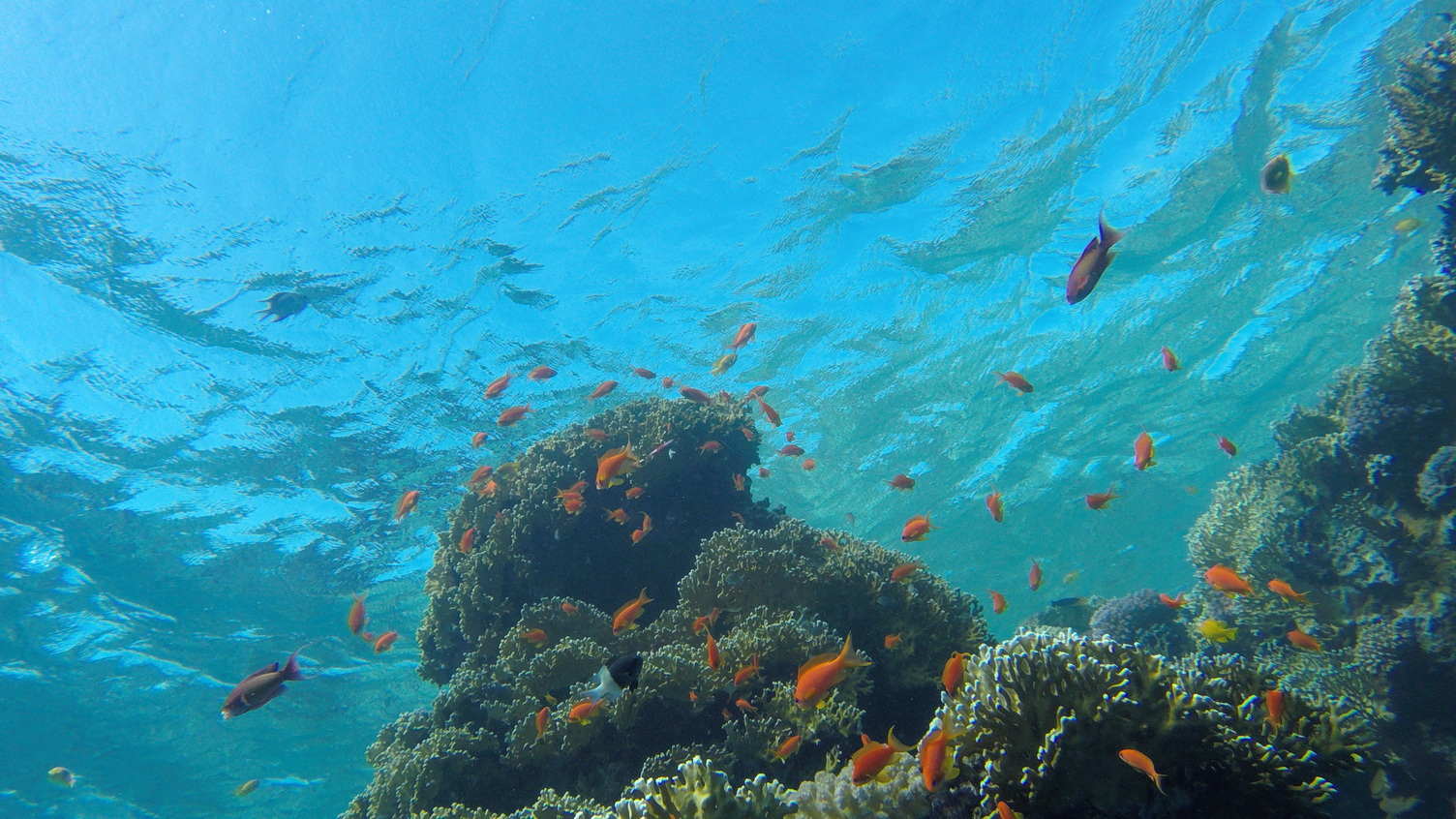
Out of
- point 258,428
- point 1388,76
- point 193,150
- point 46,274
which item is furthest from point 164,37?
point 1388,76

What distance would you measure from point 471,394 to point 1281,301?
2607 cm

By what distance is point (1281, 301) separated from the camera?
19828mm

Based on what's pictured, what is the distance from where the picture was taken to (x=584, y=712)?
5.22 m

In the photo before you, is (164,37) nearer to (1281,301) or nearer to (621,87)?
(621,87)

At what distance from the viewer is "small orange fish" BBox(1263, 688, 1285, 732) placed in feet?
10.6

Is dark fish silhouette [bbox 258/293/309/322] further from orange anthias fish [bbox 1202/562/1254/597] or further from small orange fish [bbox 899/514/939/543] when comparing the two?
orange anthias fish [bbox 1202/562/1254/597]

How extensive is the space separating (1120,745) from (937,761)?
0.92 m

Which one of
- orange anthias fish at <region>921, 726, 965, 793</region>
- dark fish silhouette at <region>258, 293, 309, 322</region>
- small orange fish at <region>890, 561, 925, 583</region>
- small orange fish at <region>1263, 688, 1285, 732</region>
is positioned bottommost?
small orange fish at <region>1263, 688, 1285, 732</region>

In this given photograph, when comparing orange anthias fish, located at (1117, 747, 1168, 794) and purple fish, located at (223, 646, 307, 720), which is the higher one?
purple fish, located at (223, 646, 307, 720)

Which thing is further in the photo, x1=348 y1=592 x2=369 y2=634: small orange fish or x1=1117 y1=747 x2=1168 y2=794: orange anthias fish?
x1=348 y1=592 x2=369 y2=634: small orange fish

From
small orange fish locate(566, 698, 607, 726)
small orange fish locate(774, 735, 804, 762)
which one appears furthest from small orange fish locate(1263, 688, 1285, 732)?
small orange fish locate(566, 698, 607, 726)

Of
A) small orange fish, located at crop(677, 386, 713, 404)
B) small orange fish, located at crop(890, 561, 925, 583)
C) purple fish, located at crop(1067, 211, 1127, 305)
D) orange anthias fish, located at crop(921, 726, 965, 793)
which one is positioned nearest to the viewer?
orange anthias fish, located at crop(921, 726, 965, 793)

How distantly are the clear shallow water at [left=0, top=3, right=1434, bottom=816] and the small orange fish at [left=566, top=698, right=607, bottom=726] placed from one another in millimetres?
10552

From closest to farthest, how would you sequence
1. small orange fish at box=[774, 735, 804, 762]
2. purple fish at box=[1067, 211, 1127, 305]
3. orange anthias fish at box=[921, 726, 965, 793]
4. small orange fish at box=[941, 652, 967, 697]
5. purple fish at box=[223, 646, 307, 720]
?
1. orange anthias fish at box=[921, 726, 965, 793]
2. purple fish at box=[1067, 211, 1127, 305]
3. small orange fish at box=[941, 652, 967, 697]
4. purple fish at box=[223, 646, 307, 720]
5. small orange fish at box=[774, 735, 804, 762]
